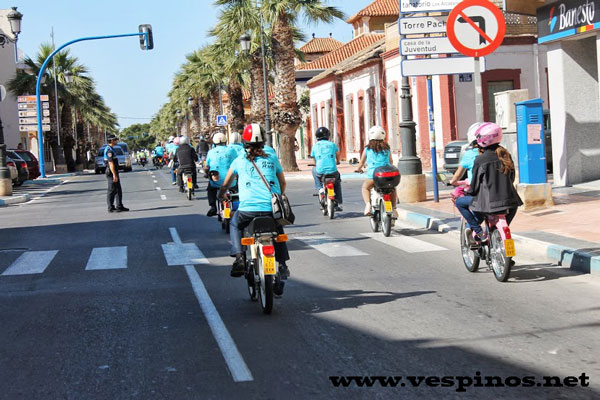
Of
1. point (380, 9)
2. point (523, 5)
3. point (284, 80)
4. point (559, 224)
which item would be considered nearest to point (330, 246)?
point (559, 224)

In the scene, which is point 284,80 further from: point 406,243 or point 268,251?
point 268,251

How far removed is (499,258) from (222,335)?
138 inches

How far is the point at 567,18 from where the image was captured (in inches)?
736

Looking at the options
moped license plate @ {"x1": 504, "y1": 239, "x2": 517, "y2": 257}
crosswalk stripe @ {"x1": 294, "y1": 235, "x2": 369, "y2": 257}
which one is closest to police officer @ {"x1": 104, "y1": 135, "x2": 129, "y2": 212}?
crosswalk stripe @ {"x1": 294, "y1": 235, "x2": 369, "y2": 257}

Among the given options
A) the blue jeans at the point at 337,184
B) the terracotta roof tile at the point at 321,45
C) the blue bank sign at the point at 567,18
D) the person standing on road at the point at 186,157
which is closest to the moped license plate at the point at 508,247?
the blue jeans at the point at 337,184

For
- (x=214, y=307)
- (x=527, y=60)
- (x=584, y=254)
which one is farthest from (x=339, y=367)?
(x=527, y=60)

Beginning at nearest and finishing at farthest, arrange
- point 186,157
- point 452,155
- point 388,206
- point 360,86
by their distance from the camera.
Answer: point 388,206
point 186,157
point 452,155
point 360,86

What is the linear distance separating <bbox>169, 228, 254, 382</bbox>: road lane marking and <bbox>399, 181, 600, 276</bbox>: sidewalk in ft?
13.8

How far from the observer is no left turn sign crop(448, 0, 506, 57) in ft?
41.2

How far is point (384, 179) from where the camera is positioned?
541 inches

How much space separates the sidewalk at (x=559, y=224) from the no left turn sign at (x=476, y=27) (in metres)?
2.76

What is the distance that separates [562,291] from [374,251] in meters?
4.03

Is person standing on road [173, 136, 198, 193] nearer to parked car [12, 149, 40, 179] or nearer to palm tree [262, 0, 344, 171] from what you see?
palm tree [262, 0, 344, 171]

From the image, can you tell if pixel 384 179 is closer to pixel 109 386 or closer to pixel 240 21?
pixel 109 386
